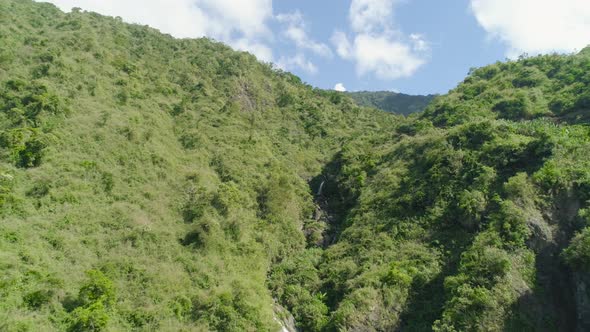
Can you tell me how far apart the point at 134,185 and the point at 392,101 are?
277 feet

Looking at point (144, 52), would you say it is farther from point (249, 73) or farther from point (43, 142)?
point (43, 142)

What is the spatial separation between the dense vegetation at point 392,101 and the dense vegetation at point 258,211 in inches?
1975

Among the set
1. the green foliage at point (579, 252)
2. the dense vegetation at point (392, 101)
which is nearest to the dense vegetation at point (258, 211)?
the green foliage at point (579, 252)

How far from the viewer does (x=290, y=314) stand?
82.5ft

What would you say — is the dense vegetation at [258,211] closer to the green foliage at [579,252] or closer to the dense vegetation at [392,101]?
the green foliage at [579,252]

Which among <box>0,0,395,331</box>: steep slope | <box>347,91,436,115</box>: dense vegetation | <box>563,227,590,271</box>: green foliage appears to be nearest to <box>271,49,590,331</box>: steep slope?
<box>563,227,590,271</box>: green foliage

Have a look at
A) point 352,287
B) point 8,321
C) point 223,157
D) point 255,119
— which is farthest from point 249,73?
point 8,321

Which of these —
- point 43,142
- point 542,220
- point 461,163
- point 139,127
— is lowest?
point 43,142

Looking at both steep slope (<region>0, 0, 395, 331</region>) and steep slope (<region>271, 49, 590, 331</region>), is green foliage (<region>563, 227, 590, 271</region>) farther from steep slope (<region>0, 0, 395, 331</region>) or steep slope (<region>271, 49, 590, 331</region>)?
steep slope (<region>0, 0, 395, 331</region>)

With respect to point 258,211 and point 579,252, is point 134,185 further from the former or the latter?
point 579,252

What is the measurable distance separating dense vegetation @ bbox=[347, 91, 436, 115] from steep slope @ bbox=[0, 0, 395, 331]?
49.8 metres

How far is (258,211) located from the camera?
33.0 m

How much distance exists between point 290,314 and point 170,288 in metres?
7.49

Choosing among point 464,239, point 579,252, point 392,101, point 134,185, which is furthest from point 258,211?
point 392,101
